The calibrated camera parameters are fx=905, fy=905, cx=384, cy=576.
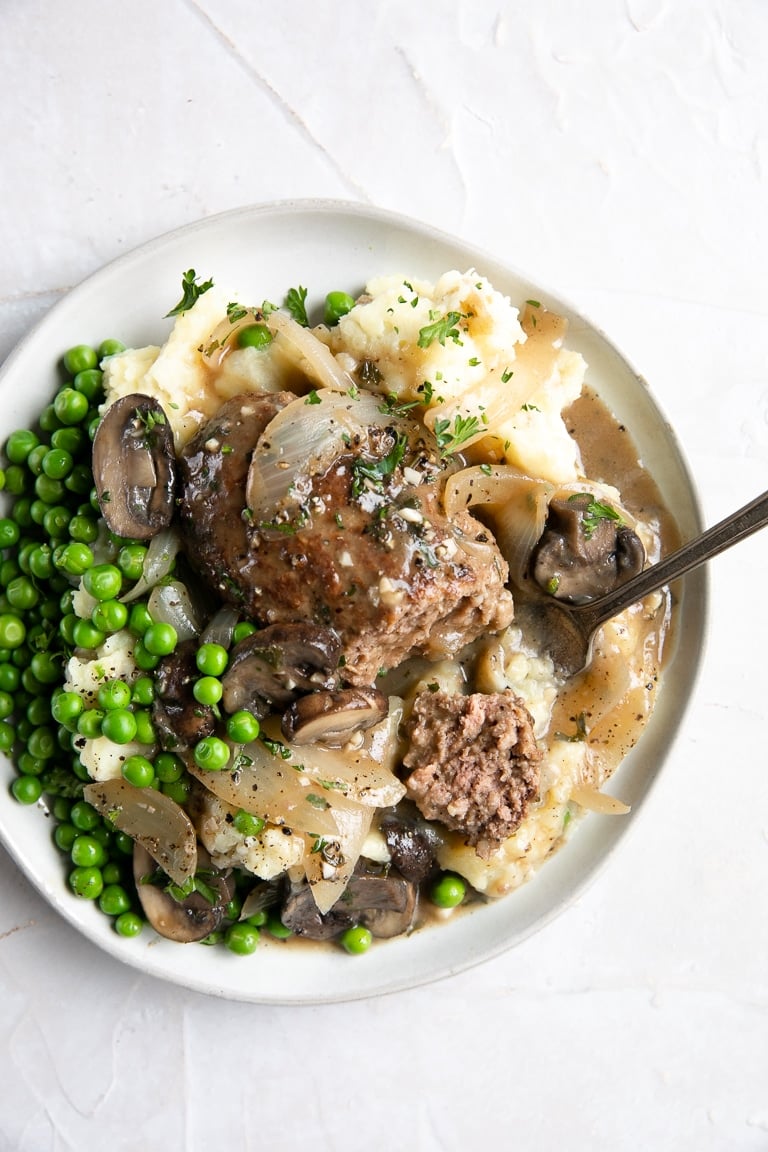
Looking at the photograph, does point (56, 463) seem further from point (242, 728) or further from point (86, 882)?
point (86, 882)

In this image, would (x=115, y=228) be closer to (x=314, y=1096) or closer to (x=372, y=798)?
(x=372, y=798)

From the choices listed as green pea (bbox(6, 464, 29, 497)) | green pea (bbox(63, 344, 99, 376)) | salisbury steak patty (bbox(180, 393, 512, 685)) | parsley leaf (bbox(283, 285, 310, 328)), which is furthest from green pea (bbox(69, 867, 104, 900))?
parsley leaf (bbox(283, 285, 310, 328))

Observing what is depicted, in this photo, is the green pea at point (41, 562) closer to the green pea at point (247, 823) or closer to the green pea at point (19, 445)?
the green pea at point (19, 445)

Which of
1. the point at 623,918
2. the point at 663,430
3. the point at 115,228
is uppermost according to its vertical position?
the point at 115,228

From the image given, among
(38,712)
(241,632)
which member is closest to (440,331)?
(241,632)

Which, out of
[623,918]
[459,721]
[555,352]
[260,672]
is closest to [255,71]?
[555,352]

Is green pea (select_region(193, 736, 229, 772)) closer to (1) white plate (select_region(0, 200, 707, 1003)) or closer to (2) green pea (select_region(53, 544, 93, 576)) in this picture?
(2) green pea (select_region(53, 544, 93, 576))
